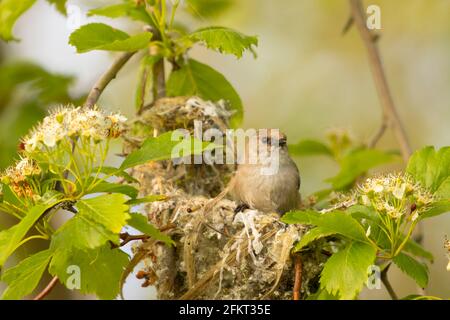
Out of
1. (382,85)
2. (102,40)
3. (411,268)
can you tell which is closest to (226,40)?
(102,40)

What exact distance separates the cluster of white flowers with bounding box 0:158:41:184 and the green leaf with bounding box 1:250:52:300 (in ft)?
0.97

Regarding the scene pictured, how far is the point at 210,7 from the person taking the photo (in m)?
4.73

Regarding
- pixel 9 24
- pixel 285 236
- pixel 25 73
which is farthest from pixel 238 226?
pixel 25 73

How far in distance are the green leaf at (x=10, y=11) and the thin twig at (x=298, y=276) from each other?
187cm

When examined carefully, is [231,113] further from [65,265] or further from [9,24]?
[65,265]

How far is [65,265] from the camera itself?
2.74m

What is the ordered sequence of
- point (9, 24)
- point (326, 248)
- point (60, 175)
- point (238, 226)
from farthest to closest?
point (9, 24) < point (238, 226) < point (326, 248) < point (60, 175)

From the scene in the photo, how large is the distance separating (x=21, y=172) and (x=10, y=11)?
1302 millimetres

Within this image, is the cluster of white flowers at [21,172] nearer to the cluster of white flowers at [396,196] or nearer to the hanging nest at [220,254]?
the hanging nest at [220,254]

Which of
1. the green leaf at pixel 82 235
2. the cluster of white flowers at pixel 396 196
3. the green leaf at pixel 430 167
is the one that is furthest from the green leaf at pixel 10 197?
the green leaf at pixel 430 167

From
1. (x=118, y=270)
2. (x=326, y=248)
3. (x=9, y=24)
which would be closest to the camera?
(x=118, y=270)

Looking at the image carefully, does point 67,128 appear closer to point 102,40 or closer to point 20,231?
point 20,231

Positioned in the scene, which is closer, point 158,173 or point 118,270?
point 118,270
